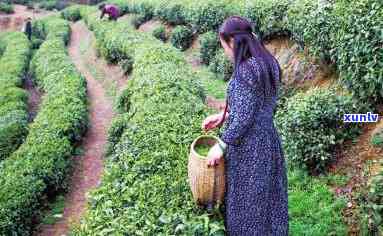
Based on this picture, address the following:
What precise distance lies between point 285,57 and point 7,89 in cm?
993

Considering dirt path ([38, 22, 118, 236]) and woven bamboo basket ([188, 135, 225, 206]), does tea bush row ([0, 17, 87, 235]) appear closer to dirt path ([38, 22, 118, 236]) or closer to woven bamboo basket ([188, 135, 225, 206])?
dirt path ([38, 22, 118, 236])

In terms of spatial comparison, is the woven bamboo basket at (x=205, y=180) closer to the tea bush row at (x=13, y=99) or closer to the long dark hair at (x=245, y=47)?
the long dark hair at (x=245, y=47)

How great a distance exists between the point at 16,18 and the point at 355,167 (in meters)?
35.0

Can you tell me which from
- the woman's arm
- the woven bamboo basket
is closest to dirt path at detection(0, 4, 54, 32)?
the woven bamboo basket

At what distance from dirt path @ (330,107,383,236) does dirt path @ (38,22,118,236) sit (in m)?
4.37

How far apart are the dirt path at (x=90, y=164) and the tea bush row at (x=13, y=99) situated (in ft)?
5.33

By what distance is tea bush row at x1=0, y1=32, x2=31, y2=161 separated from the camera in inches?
439

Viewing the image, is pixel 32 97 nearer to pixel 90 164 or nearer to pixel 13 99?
pixel 13 99

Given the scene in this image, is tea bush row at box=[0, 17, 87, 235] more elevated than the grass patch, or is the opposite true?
tea bush row at box=[0, 17, 87, 235]

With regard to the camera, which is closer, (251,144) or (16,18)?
(251,144)

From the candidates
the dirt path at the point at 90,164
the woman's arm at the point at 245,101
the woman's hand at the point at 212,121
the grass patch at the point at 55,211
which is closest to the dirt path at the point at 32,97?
the dirt path at the point at 90,164

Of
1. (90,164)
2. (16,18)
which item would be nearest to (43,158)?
(90,164)

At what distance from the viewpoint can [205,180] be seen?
3.85 metres

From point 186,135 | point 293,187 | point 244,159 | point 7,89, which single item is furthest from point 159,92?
point 7,89
